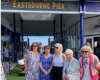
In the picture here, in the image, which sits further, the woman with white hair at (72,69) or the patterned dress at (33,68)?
the patterned dress at (33,68)

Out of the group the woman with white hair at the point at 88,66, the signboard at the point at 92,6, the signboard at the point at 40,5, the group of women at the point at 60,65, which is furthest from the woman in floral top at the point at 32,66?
the signboard at the point at 92,6

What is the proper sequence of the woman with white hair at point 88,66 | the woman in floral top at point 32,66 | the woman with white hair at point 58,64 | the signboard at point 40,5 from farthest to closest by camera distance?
the signboard at point 40,5
the woman in floral top at point 32,66
the woman with white hair at point 58,64
the woman with white hair at point 88,66

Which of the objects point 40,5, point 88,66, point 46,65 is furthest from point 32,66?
point 40,5

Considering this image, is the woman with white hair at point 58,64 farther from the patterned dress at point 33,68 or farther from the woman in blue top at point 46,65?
the patterned dress at point 33,68

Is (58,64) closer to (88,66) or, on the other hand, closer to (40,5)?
(88,66)

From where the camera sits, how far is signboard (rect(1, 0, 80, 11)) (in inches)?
180

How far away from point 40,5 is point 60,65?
3101 millimetres

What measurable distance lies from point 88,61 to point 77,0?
3.55 metres

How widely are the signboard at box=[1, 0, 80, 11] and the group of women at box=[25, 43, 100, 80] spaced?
2.50 m

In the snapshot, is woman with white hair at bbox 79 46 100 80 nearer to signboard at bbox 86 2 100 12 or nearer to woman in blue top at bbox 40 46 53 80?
woman in blue top at bbox 40 46 53 80

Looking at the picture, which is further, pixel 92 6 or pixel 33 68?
pixel 92 6

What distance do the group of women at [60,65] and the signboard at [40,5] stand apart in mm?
2496

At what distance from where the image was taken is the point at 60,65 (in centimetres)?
247

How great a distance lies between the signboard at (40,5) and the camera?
15.0 feet
